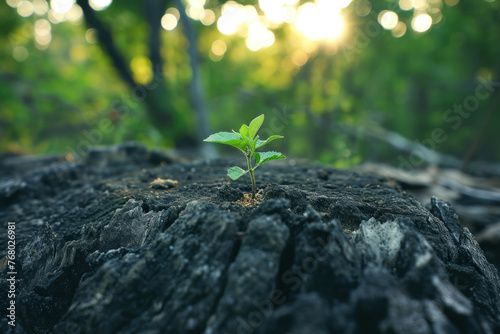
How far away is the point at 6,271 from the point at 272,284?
1670 millimetres

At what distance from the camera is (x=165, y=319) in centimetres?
126

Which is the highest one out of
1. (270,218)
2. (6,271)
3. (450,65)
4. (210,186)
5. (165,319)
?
(450,65)

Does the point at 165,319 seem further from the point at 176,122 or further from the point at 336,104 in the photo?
the point at 336,104

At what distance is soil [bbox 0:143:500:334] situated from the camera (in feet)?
3.82

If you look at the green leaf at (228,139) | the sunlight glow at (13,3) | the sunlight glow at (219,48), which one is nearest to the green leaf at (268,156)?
the green leaf at (228,139)

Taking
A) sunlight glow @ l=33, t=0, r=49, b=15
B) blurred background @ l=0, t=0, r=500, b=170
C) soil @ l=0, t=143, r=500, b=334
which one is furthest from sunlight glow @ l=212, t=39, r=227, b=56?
soil @ l=0, t=143, r=500, b=334

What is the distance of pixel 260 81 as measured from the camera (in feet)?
38.7

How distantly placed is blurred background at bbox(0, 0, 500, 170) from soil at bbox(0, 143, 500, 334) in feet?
9.18

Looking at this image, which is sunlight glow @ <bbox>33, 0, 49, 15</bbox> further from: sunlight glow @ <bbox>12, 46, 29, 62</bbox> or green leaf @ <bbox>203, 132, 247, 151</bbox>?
green leaf @ <bbox>203, 132, 247, 151</bbox>

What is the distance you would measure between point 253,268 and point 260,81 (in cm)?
1117

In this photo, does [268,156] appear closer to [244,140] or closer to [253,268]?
[244,140]

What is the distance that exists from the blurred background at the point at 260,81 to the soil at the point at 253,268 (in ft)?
9.18

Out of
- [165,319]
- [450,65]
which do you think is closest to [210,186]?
[165,319]

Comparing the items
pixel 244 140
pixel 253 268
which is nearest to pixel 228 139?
pixel 244 140
